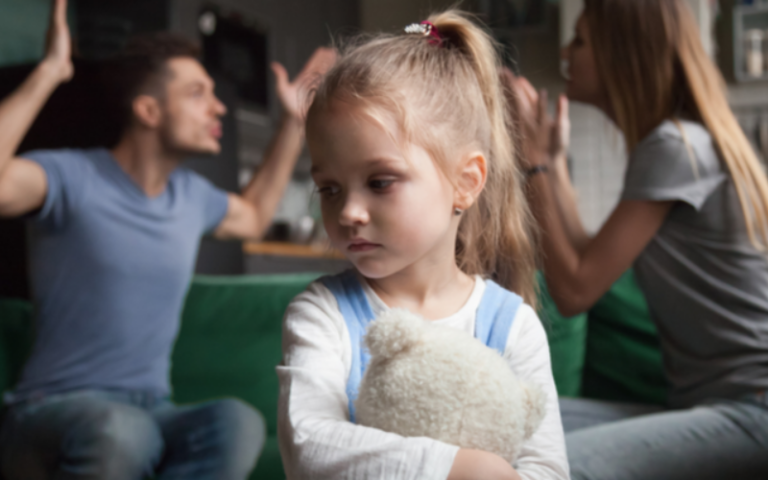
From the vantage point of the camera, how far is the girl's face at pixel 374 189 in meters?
0.41

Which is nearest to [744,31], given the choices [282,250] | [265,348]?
[282,250]

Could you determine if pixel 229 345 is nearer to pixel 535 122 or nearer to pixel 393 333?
pixel 535 122

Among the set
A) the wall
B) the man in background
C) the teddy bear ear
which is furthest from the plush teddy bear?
the wall

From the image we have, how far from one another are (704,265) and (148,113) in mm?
987

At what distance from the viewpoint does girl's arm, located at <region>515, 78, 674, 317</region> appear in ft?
2.20

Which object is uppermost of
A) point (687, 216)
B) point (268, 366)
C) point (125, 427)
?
point (687, 216)

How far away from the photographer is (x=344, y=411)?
16.0 inches

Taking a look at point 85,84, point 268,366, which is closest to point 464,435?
point 268,366

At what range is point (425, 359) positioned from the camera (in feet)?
1.21

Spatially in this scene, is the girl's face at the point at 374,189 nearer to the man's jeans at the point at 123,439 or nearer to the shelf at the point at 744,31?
the man's jeans at the point at 123,439

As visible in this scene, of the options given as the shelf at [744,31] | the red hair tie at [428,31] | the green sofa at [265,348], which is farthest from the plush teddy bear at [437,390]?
the shelf at [744,31]

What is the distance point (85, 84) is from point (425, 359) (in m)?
1.16

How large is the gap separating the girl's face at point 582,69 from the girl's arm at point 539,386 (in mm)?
503

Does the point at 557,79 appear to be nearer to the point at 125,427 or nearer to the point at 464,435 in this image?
the point at 125,427
